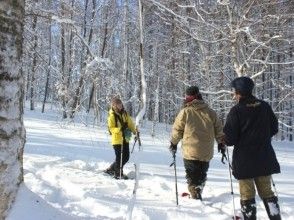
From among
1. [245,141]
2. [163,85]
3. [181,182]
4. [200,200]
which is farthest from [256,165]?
[163,85]

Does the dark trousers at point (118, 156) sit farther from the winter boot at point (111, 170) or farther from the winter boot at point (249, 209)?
the winter boot at point (249, 209)

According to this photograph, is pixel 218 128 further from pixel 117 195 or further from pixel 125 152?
pixel 125 152

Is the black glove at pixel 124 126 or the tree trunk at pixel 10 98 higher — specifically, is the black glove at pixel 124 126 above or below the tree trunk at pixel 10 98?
below

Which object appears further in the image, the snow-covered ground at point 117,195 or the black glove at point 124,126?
the black glove at point 124,126

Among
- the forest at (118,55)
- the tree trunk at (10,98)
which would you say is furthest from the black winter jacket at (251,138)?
the tree trunk at (10,98)

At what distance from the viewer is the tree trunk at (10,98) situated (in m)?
3.44

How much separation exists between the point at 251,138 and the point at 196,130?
75.5 inches

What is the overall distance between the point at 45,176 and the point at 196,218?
348 centimetres

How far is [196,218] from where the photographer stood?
5.95 meters

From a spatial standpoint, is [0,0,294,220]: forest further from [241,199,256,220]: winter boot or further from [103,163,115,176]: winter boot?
[241,199,256,220]: winter boot

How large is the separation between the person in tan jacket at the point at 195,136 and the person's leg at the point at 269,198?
186 centimetres

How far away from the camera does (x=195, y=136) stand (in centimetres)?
726

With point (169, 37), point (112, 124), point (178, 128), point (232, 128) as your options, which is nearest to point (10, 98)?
point (232, 128)

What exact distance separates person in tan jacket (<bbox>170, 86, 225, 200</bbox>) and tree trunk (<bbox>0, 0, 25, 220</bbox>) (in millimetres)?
3897
